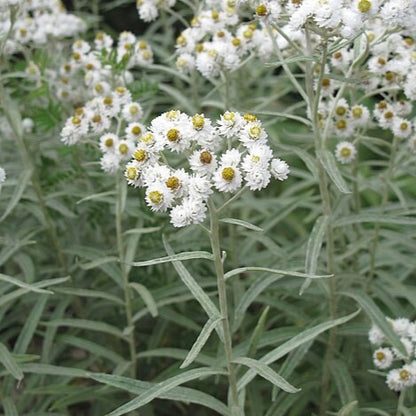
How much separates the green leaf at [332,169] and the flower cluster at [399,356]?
57 centimetres

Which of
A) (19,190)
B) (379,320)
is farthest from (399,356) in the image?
(19,190)

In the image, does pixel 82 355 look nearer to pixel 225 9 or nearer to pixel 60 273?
pixel 60 273

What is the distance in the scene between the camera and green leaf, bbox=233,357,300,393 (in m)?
2.09

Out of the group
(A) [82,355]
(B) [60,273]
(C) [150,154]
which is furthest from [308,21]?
(A) [82,355]

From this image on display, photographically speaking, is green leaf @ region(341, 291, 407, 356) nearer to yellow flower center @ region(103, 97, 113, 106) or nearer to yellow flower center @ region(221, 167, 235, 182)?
yellow flower center @ region(221, 167, 235, 182)

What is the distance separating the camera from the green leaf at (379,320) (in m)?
2.50

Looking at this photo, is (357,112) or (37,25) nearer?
(357,112)

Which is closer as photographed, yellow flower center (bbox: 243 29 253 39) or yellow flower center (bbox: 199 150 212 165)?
yellow flower center (bbox: 199 150 212 165)

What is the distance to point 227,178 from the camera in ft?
6.54

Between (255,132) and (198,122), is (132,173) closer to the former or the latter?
(198,122)

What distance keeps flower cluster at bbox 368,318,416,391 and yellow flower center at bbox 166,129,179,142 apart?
43.1 inches

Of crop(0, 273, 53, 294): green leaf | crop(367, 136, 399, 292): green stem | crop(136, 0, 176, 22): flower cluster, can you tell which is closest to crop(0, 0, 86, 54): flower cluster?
crop(136, 0, 176, 22): flower cluster

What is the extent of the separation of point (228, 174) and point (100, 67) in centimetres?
143

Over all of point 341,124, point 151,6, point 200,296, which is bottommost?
point 200,296
